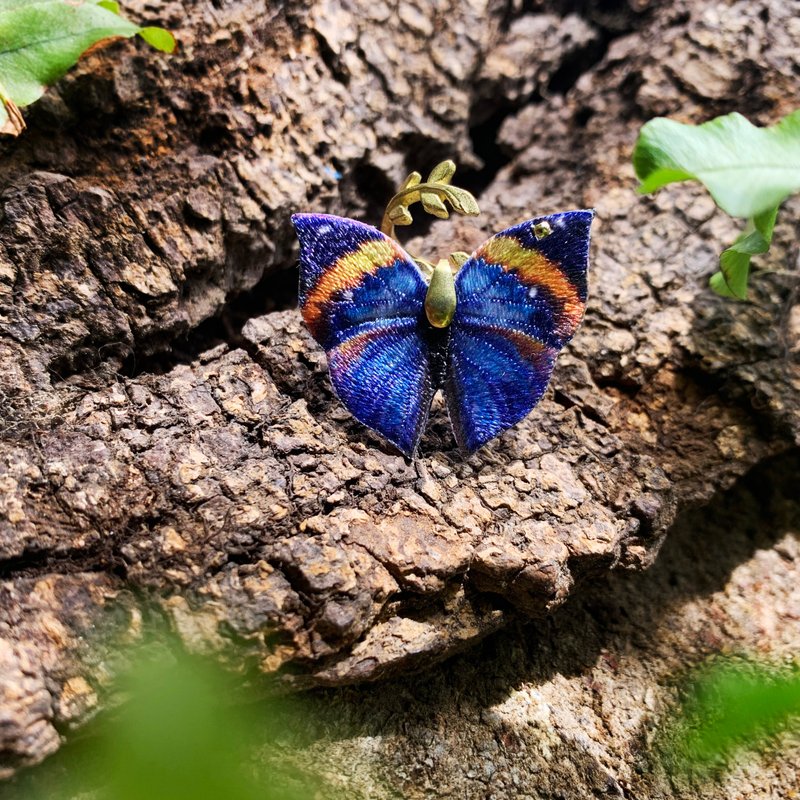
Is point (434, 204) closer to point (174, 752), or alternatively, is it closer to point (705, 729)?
point (705, 729)

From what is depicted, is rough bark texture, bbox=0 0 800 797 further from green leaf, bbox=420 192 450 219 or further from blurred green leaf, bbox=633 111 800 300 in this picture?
blurred green leaf, bbox=633 111 800 300

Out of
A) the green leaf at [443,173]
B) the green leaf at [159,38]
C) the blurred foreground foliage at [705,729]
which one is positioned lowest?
the blurred foreground foliage at [705,729]

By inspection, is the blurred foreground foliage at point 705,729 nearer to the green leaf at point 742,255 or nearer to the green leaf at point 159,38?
the green leaf at point 742,255

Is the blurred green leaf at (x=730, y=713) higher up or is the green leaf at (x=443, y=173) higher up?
the green leaf at (x=443, y=173)

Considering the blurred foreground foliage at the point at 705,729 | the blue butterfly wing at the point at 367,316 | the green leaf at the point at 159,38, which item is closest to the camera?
the blurred foreground foliage at the point at 705,729

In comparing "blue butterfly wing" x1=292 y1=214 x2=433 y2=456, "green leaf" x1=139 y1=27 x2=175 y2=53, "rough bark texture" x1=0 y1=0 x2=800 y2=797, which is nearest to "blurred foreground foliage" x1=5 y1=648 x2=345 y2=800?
"rough bark texture" x1=0 y1=0 x2=800 y2=797

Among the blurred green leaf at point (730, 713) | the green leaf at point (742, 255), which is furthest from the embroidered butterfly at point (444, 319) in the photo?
the blurred green leaf at point (730, 713)
